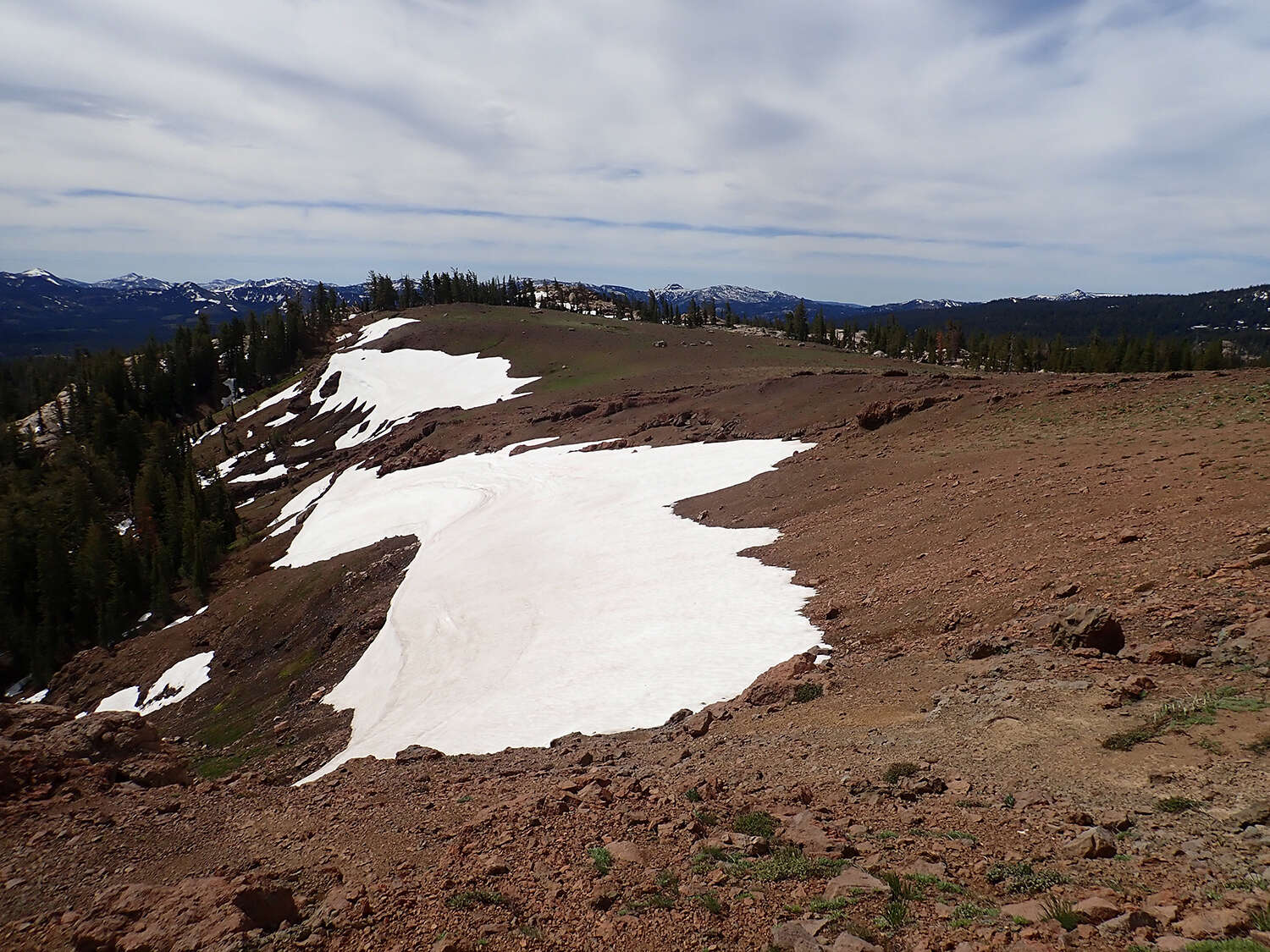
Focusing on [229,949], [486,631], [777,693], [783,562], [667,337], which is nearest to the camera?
[229,949]

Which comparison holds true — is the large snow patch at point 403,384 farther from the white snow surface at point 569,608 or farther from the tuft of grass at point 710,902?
the tuft of grass at point 710,902

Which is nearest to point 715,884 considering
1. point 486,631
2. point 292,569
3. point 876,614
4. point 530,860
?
point 530,860

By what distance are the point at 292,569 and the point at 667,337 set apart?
6159cm

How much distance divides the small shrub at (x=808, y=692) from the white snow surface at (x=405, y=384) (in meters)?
52.9

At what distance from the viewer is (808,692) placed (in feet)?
38.3

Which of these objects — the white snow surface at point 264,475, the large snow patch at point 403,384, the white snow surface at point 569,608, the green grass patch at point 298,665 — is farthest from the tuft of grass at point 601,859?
the white snow surface at point 264,475

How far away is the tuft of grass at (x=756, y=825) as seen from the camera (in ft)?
23.2

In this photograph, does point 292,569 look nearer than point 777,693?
No

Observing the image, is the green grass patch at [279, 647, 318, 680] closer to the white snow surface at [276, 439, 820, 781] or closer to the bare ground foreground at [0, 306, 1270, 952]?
the white snow surface at [276, 439, 820, 781]

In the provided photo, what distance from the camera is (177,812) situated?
29.9 feet

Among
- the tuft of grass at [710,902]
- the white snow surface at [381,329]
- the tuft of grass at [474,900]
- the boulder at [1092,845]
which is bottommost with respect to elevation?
the tuft of grass at [474,900]

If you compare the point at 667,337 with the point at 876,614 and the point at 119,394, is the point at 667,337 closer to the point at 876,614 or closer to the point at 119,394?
the point at 876,614

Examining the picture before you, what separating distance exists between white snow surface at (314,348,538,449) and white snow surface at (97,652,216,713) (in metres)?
31.6

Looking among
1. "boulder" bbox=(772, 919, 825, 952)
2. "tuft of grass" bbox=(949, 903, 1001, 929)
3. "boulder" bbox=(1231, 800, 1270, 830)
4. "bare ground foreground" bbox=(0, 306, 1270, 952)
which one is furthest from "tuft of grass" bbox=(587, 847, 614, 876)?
"boulder" bbox=(1231, 800, 1270, 830)
